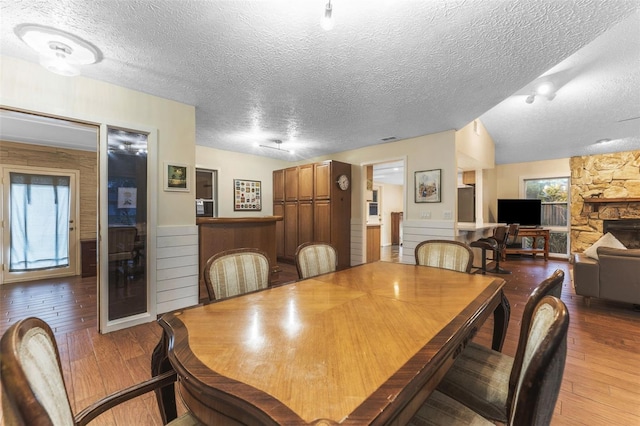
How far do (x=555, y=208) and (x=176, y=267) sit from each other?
8.47m

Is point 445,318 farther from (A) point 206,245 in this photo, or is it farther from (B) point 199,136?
(B) point 199,136

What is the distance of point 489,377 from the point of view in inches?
48.4

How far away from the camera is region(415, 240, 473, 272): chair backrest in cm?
229

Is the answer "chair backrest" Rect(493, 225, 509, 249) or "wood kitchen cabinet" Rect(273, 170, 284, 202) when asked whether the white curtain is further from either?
"chair backrest" Rect(493, 225, 509, 249)

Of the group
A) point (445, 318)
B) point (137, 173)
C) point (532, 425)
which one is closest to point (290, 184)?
point (137, 173)

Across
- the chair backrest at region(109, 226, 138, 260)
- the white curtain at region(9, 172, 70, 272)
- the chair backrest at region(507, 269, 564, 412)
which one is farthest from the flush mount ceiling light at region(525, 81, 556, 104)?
the white curtain at region(9, 172, 70, 272)

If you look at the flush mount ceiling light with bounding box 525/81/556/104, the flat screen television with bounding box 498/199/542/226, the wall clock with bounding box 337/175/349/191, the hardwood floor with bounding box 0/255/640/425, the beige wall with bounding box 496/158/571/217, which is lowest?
the hardwood floor with bounding box 0/255/640/425

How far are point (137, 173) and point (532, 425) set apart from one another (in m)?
3.41

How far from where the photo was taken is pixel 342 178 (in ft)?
17.2

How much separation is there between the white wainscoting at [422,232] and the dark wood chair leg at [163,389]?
353cm

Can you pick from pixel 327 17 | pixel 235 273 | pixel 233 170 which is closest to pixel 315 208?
pixel 233 170

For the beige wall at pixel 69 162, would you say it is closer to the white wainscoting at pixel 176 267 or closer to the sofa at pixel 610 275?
the white wainscoting at pixel 176 267

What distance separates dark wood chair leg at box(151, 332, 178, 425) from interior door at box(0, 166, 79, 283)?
5369 millimetres

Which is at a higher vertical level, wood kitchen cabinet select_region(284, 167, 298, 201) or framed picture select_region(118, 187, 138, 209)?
wood kitchen cabinet select_region(284, 167, 298, 201)
